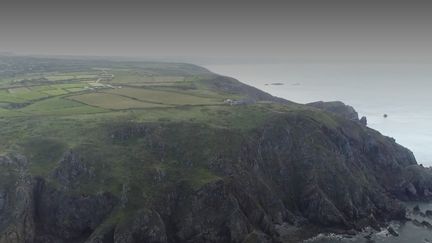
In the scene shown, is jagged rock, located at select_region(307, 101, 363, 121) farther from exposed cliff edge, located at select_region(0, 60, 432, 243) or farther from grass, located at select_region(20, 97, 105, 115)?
grass, located at select_region(20, 97, 105, 115)

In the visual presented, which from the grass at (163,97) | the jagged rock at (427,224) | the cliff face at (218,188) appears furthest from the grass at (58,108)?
the jagged rock at (427,224)

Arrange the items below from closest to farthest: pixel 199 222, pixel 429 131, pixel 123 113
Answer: pixel 199 222 < pixel 123 113 < pixel 429 131

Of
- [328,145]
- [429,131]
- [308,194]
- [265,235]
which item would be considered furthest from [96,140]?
[429,131]

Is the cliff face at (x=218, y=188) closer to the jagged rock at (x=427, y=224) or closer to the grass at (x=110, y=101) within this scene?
the jagged rock at (x=427, y=224)

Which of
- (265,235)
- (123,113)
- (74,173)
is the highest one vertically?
(123,113)

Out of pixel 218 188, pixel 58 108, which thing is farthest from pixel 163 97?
pixel 218 188

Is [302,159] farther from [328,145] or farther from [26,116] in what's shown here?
[26,116]

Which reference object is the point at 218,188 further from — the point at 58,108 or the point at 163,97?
the point at 163,97
